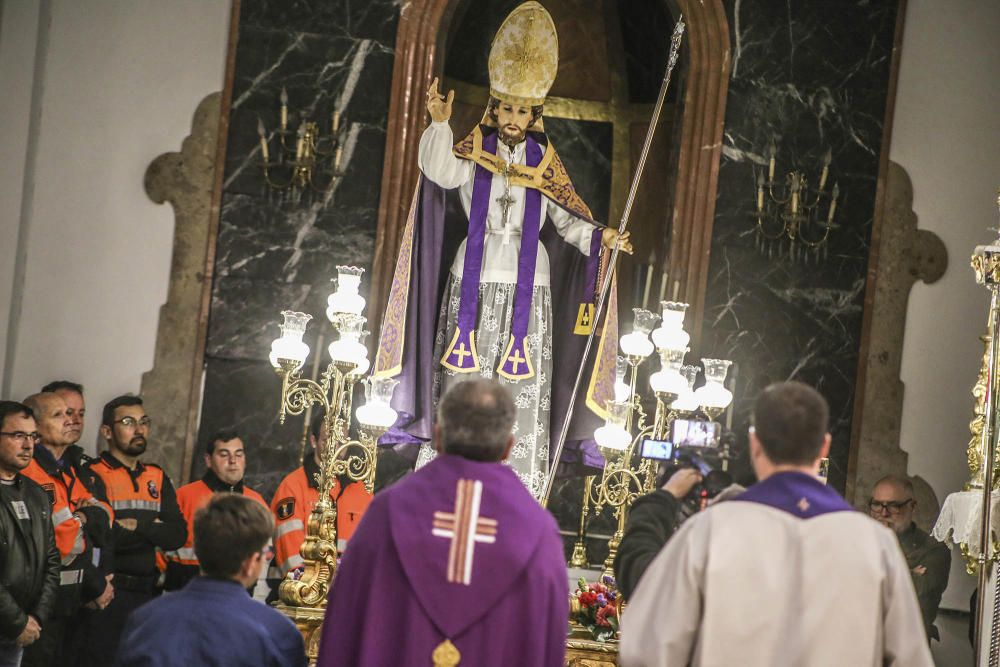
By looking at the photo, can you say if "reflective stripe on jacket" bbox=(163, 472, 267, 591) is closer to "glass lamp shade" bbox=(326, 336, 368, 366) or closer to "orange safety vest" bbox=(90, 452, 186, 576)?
"orange safety vest" bbox=(90, 452, 186, 576)

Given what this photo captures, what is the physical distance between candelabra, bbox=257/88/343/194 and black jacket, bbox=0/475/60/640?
2945mm

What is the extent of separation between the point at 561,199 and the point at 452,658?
13.9ft

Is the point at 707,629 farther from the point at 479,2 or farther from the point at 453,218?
the point at 479,2

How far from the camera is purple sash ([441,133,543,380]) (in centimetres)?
742

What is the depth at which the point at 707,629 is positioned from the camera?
3.64 metres

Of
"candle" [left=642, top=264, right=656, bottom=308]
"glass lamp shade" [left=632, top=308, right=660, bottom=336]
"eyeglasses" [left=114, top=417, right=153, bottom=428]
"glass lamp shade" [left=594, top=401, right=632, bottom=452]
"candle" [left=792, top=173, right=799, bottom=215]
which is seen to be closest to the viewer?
"glass lamp shade" [left=594, top=401, right=632, bottom=452]

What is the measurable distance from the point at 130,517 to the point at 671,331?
3173 millimetres

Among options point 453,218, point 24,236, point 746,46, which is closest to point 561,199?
point 453,218

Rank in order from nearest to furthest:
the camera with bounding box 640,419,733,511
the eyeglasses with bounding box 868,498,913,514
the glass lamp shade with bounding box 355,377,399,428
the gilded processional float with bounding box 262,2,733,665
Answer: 1. the camera with bounding box 640,419,733,511
2. the glass lamp shade with bounding box 355,377,399,428
3. the gilded processional float with bounding box 262,2,733,665
4. the eyeglasses with bounding box 868,498,913,514

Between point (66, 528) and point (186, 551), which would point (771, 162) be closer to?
point (186, 551)

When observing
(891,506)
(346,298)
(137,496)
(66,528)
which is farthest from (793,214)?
(66,528)

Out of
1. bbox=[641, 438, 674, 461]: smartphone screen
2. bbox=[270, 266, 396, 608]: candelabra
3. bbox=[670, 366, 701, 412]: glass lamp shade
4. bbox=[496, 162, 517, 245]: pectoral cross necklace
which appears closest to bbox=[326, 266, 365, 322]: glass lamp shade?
bbox=[270, 266, 396, 608]: candelabra

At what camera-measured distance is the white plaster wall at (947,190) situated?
8.87 m

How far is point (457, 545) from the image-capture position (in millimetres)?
3838
